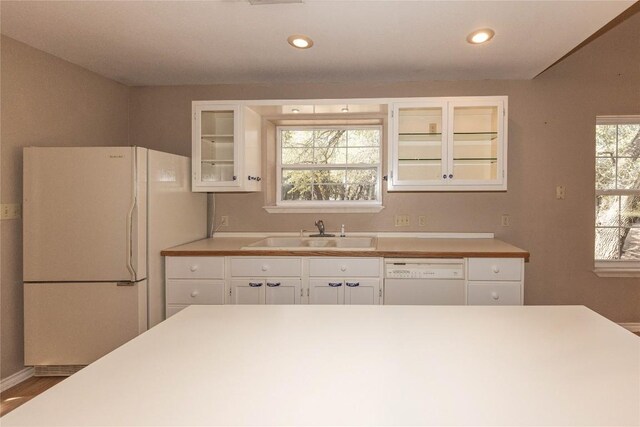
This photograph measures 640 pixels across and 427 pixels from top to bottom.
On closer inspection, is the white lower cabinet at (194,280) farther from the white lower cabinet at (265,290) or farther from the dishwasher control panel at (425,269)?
the dishwasher control panel at (425,269)

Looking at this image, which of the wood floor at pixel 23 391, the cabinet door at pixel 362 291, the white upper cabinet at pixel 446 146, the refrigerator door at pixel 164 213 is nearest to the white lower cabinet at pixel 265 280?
the cabinet door at pixel 362 291

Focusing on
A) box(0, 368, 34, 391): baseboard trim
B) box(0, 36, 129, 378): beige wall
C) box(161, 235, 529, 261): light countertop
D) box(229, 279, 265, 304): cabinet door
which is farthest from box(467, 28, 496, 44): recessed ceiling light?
box(0, 368, 34, 391): baseboard trim

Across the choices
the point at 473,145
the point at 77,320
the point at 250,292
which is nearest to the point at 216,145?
the point at 250,292

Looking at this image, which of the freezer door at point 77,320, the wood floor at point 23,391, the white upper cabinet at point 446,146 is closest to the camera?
the wood floor at point 23,391

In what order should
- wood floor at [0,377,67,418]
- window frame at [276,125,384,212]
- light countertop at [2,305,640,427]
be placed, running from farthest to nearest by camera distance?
window frame at [276,125,384,212] < wood floor at [0,377,67,418] < light countertop at [2,305,640,427]

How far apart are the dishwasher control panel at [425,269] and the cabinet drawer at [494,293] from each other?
0.42 feet

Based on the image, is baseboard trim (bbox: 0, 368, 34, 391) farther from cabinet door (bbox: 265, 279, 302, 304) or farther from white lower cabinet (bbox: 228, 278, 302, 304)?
cabinet door (bbox: 265, 279, 302, 304)

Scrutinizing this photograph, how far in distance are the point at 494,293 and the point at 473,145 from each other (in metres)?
1.18

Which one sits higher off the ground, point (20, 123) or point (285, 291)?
point (20, 123)

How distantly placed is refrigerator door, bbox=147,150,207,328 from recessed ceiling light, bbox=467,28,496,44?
227 centimetres

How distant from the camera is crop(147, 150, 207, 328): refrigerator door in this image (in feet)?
9.05

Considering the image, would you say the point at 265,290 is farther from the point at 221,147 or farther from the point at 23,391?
the point at 23,391

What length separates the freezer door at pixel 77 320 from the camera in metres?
2.64

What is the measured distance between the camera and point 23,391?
8.48ft
